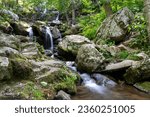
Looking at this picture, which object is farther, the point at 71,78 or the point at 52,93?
the point at 71,78

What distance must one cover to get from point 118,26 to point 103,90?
17.2ft

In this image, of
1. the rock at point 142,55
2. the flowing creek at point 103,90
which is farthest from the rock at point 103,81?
the rock at point 142,55

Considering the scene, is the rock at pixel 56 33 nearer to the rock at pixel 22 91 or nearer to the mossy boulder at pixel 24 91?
the mossy boulder at pixel 24 91

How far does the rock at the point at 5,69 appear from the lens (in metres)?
6.84

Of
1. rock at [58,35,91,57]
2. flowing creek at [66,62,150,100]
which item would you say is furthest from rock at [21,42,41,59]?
flowing creek at [66,62,150,100]

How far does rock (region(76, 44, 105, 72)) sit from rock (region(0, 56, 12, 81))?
13.9 ft

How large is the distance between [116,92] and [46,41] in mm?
10634

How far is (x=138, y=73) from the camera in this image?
364 inches

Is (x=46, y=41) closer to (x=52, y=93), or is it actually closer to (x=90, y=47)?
(x=90, y=47)

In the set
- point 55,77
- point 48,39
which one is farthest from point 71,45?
point 48,39

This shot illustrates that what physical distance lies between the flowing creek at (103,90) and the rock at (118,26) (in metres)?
3.52

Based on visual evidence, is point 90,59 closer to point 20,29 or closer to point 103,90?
point 103,90

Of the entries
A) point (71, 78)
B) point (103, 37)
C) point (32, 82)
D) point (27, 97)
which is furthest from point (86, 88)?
point (103, 37)

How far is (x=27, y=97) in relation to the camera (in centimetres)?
643
